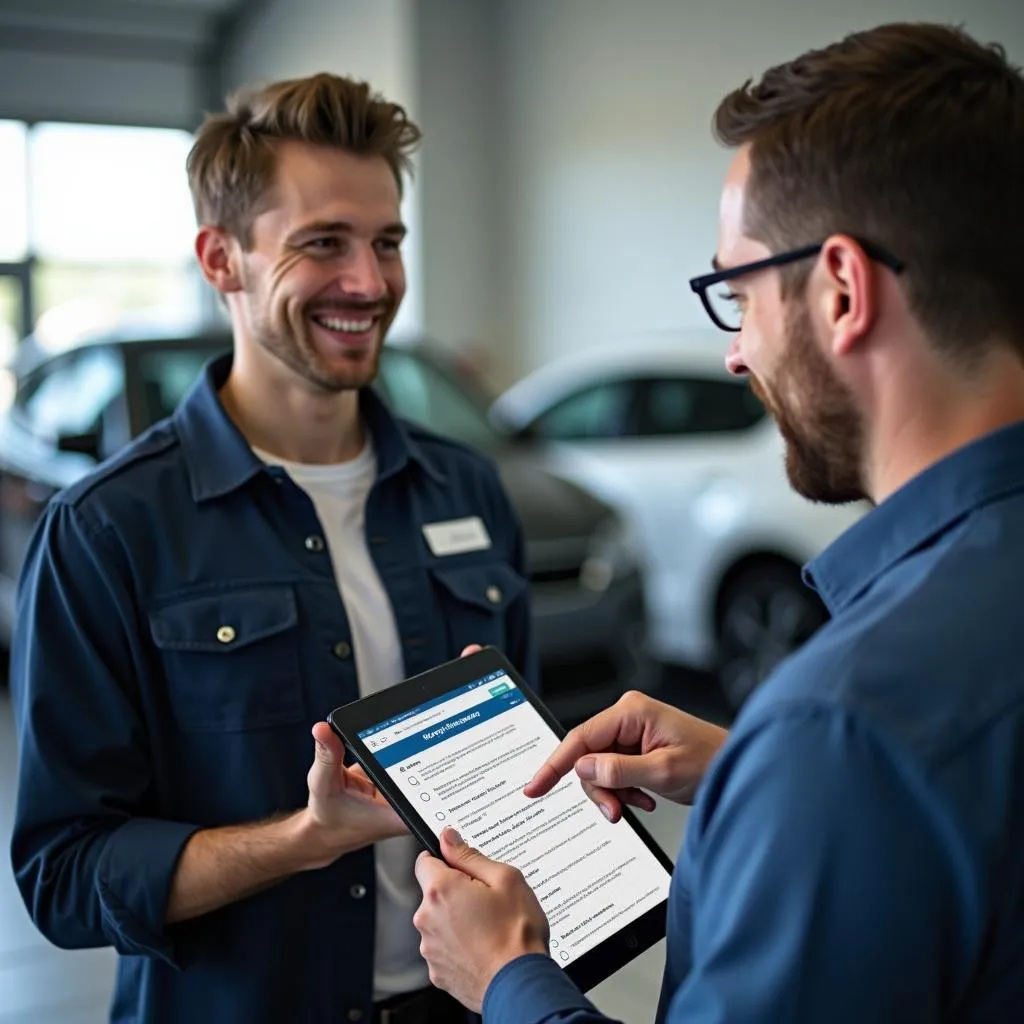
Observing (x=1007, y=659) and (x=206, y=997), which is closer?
(x=1007, y=659)

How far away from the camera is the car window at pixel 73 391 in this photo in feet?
14.7

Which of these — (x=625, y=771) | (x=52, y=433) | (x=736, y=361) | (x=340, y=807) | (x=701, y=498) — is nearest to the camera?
(x=736, y=361)

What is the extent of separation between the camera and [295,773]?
5.44ft

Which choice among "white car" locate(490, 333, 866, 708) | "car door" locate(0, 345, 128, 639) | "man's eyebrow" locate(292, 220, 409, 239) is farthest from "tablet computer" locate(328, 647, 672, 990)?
"white car" locate(490, 333, 866, 708)

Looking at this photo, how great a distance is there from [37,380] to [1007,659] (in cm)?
495

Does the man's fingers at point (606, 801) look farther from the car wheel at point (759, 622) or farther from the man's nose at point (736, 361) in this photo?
the car wheel at point (759, 622)

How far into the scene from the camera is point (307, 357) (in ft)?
6.05

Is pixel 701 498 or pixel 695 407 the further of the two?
pixel 695 407

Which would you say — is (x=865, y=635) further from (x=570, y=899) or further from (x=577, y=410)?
(x=577, y=410)

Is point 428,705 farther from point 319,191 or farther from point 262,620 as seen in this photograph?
point 319,191

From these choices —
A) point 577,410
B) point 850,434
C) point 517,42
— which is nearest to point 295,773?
point 850,434

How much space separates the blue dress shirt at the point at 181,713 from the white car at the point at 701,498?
3077mm

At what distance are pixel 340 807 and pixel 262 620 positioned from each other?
35 centimetres

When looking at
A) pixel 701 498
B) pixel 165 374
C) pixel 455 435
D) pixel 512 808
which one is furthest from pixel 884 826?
pixel 701 498
